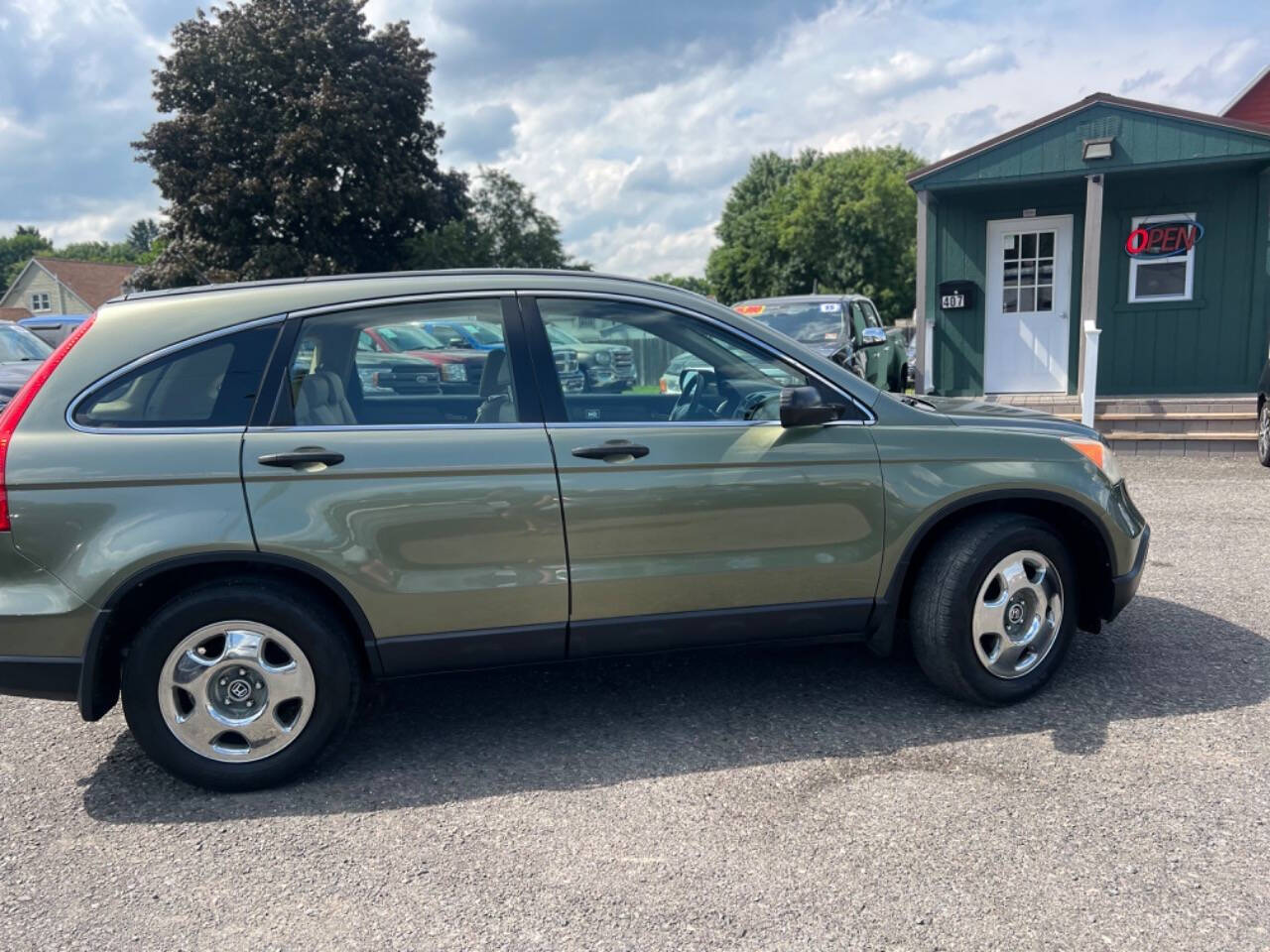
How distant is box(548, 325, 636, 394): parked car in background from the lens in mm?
3693

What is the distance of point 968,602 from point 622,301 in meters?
1.77

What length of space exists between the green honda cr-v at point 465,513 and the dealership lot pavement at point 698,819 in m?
0.34

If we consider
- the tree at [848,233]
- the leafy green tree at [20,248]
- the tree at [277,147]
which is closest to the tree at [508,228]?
the tree at [277,147]

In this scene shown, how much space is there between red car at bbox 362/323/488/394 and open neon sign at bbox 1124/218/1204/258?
11074mm

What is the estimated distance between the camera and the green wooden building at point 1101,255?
11.2 metres

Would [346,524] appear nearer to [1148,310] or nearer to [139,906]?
[139,906]

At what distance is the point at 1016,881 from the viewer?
2.75 metres

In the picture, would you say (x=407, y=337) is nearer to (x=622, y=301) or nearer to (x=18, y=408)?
(x=622, y=301)

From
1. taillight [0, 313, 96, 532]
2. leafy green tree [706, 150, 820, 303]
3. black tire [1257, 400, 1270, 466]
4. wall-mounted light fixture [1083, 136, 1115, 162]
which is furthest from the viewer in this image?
leafy green tree [706, 150, 820, 303]

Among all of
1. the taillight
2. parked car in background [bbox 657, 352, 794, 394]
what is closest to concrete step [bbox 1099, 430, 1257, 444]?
parked car in background [bbox 657, 352, 794, 394]

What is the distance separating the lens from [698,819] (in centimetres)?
315

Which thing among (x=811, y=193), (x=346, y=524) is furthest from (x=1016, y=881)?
(x=811, y=193)

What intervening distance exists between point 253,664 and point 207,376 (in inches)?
39.7

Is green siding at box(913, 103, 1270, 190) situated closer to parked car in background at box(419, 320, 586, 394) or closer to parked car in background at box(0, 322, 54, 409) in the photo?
parked car in background at box(419, 320, 586, 394)
